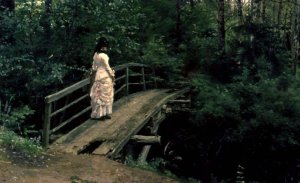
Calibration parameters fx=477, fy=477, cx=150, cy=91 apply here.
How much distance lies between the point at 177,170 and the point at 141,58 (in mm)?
6568

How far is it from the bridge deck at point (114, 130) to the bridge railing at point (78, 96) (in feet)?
1.25

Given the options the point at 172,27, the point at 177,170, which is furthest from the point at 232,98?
the point at 172,27

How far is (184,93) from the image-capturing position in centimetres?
2059

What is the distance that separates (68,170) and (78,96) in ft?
30.7

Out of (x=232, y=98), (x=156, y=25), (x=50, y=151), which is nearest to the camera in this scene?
(x=50, y=151)

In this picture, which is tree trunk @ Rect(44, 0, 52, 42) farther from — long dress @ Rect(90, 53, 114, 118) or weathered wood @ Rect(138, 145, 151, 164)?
weathered wood @ Rect(138, 145, 151, 164)

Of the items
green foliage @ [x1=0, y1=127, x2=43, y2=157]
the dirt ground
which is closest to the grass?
green foliage @ [x1=0, y1=127, x2=43, y2=157]

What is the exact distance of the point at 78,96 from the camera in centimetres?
1802

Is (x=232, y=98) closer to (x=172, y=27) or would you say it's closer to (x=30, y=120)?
(x=30, y=120)

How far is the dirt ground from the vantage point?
8091 mm

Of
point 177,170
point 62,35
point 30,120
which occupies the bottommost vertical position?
point 177,170

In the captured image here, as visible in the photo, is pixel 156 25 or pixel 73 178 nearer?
pixel 73 178

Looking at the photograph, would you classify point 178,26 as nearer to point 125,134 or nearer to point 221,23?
point 221,23

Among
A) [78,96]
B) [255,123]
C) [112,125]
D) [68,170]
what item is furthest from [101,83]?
[78,96]
